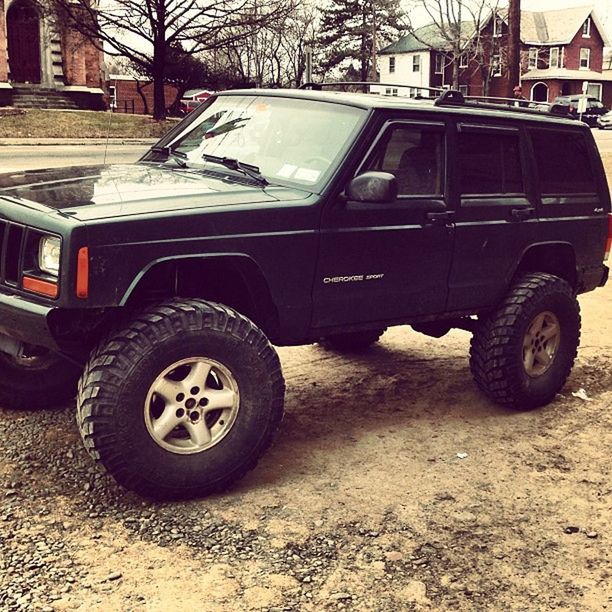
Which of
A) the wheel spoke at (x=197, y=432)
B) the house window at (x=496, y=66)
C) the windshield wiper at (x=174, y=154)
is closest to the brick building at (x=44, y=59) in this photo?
the house window at (x=496, y=66)

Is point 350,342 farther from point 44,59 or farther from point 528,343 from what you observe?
point 44,59

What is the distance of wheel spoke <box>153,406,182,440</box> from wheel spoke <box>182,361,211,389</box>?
0.14 meters

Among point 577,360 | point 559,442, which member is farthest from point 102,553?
point 577,360

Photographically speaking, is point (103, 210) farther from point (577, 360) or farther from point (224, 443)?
point (577, 360)

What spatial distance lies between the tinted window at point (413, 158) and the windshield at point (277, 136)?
238 millimetres

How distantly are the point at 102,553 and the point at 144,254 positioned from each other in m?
1.31

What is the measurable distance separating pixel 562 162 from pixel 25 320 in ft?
12.4

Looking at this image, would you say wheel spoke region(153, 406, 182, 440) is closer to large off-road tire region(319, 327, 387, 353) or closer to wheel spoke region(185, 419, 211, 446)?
wheel spoke region(185, 419, 211, 446)

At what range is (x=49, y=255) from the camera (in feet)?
13.7

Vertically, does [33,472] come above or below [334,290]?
below

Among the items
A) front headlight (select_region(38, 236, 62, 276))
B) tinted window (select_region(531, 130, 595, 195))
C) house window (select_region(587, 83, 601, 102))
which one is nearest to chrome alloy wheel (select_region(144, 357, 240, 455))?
front headlight (select_region(38, 236, 62, 276))

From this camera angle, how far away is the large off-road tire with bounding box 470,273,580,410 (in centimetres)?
585

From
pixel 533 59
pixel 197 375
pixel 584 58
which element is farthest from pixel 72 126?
pixel 584 58

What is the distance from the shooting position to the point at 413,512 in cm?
445
